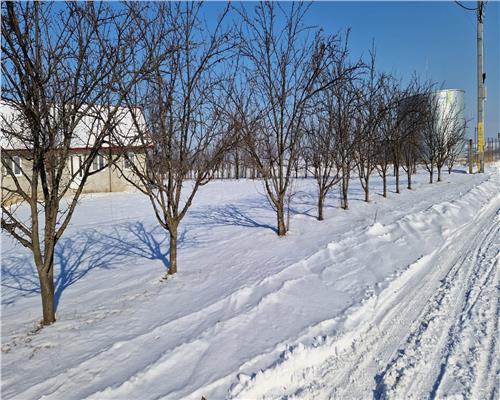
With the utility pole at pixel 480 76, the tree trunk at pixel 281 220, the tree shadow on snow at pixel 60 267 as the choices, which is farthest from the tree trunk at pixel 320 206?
the utility pole at pixel 480 76

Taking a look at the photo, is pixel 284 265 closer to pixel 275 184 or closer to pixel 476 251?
pixel 275 184

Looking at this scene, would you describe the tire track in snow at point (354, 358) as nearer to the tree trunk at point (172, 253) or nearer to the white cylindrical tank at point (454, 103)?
the tree trunk at point (172, 253)

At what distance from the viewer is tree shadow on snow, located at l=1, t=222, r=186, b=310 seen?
214 inches

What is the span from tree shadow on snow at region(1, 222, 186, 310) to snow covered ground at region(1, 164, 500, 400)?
0.06m

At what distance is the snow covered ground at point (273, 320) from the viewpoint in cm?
243

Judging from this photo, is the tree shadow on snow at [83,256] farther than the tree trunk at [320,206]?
No

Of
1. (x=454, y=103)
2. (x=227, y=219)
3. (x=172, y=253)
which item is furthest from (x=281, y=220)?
(x=454, y=103)

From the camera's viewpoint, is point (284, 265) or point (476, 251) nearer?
point (284, 265)

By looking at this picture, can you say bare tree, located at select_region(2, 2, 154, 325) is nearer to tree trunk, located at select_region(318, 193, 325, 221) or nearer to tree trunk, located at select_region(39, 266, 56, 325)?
tree trunk, located at select_region(39, 266, 56, 325)

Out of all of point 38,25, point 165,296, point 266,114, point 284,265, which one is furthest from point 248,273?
point 38,25

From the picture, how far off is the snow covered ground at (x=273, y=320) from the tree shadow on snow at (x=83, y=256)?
0.06 meters

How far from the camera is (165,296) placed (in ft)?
13.8

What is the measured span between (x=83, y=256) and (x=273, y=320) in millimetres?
5231

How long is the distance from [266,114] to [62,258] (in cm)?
516
